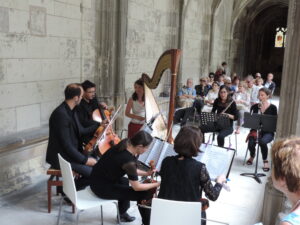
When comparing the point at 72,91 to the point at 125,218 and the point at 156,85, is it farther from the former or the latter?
the point at 125,218

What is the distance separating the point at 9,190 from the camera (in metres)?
4.41

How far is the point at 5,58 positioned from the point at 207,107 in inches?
190

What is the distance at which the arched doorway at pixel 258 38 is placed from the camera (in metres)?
17.3

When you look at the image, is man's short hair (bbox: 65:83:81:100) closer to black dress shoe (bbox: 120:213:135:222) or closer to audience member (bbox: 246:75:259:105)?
black dress shoe (bbox: 120:213:135:222)

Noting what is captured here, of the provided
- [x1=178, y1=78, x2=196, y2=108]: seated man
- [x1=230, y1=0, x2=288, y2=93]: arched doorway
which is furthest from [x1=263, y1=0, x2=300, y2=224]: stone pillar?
[x1=230, y1=0, x2=288, y2=93]: arched doorway

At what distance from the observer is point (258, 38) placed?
23234mm

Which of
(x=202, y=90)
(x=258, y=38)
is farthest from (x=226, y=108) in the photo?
(x=258, y=38)

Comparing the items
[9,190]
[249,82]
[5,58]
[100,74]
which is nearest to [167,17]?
[249,82]

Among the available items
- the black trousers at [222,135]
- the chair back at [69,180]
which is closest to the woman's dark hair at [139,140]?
the chair back at [69,180]

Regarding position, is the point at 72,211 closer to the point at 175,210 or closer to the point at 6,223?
the point at 6,223

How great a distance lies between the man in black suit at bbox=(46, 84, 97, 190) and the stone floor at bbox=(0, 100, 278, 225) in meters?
0.43

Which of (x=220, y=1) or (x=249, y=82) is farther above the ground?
(x=220, y=1)

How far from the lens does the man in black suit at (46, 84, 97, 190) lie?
366 cm

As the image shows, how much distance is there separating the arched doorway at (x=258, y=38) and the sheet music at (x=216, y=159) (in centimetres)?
1357
